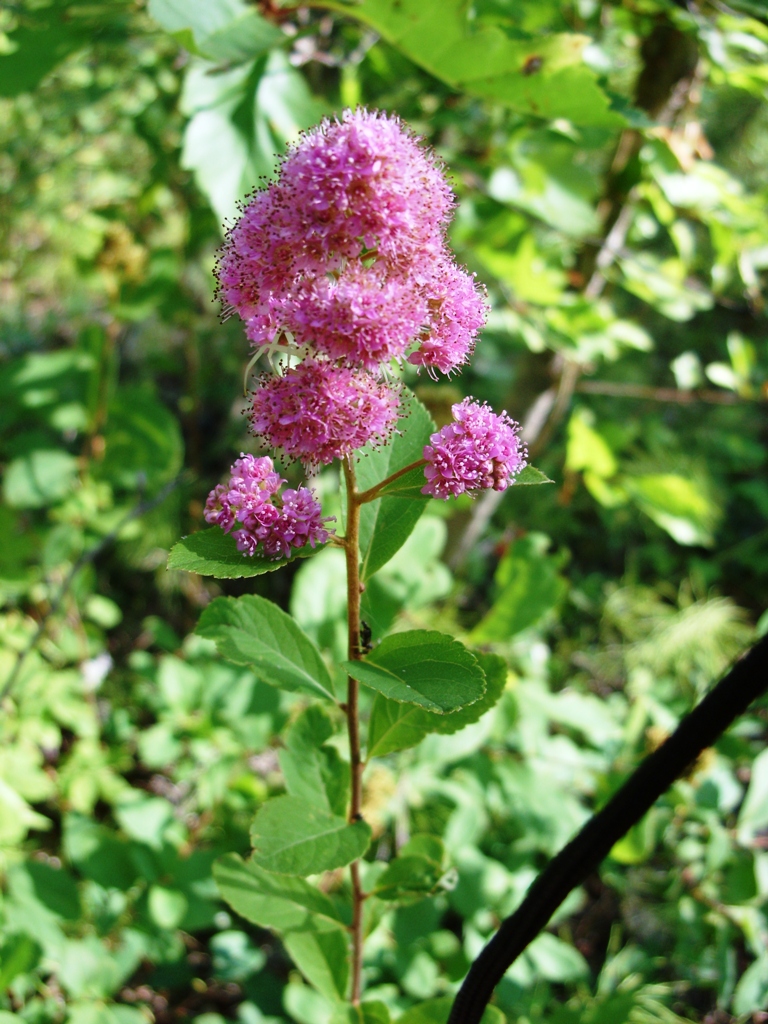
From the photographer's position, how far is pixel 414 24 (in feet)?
2.82

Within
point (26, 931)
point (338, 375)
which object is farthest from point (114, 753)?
point (338, 375)

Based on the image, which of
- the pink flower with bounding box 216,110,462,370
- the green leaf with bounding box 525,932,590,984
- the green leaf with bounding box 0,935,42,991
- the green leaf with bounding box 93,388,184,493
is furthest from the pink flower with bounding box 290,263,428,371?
the green leaf with bounding box 93,388,184,493

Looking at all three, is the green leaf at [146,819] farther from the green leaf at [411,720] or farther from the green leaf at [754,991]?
the green leaf at [754,991]

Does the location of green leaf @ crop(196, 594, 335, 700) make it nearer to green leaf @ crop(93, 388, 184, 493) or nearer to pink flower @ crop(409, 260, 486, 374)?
pink flower @ crop(409, 260, 486, 374)

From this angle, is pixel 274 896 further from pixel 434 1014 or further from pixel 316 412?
pixel 316 412

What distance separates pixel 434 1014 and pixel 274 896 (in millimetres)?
200

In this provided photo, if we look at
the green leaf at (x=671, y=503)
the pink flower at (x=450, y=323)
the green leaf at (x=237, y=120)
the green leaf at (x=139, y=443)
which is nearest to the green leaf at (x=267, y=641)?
the pink flower at (x=450, y=323)

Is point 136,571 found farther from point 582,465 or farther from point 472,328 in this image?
point 472,328

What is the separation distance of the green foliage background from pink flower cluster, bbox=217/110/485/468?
0.26 meters

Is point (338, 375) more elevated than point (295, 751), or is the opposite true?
point (338, 375)

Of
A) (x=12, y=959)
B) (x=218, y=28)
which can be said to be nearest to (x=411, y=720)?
(x=12, y=959)

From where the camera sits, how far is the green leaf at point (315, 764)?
0.69 m

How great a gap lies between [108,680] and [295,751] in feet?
5.14

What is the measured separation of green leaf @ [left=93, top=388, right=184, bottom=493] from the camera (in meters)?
1.79
